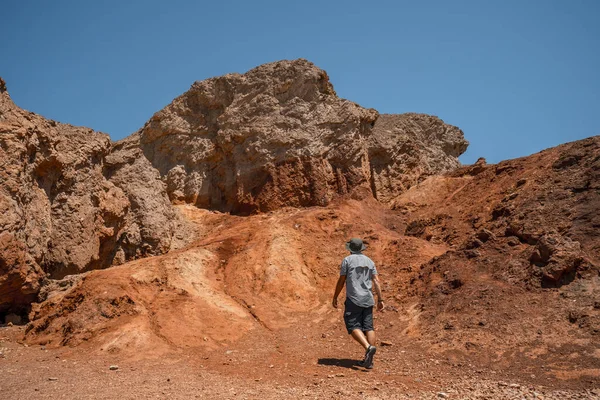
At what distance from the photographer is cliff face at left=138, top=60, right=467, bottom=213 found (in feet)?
53.9

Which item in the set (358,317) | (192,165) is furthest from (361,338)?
(192,165)

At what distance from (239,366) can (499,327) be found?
3934 millimetres

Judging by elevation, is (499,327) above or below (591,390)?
above

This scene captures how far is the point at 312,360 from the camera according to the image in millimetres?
7898

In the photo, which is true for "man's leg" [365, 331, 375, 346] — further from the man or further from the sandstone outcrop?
the sandstone outcrop

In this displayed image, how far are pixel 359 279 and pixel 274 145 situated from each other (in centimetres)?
955

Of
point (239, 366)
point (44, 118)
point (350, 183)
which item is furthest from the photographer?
point (350, 183)

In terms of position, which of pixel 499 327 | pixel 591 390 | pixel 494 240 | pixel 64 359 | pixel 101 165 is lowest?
pixel 64 359

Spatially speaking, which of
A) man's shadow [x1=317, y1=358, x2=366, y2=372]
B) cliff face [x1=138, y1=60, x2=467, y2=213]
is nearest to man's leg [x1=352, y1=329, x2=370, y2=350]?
man's shadow [x1=317, y1=358, x2=366, y2=372]

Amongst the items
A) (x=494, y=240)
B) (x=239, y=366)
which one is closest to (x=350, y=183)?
(x=494, y=240)

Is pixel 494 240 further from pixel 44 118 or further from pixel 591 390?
pixel 44 118

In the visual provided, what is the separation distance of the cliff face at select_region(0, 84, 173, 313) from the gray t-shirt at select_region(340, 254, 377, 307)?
6.22m

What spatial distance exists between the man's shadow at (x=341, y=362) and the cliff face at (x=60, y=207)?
19.7ft

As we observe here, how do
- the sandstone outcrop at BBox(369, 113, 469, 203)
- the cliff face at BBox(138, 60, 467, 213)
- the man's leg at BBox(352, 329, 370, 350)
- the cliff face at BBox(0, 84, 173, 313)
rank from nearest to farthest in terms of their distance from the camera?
1. the man's leg at BBox(352, 329, 370, 350)
2. the cliff face at BBox(0, 84, 173, 313)
3. the cliff face at BBox(138, 60, 467, 213)
4. the sandstone outcrop at BBox(369, 113, 469, 203)
